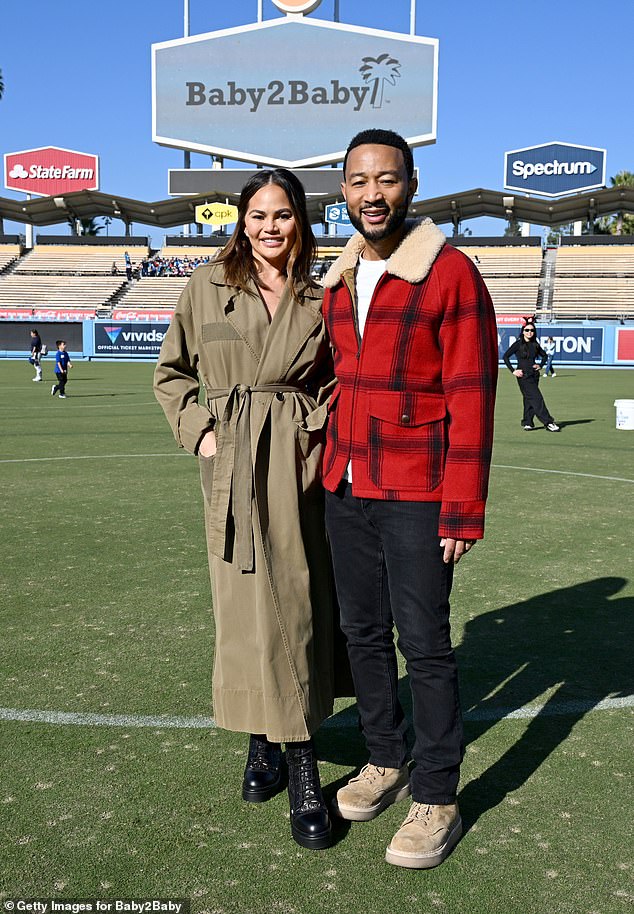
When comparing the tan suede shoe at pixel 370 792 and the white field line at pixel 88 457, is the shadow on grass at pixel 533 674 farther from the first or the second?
the white field line at pixel 88 457

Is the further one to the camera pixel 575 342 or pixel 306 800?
pixel 575 342

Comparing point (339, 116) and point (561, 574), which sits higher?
point (339, 116)

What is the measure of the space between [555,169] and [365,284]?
2608 inches

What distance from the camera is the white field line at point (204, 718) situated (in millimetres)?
3832

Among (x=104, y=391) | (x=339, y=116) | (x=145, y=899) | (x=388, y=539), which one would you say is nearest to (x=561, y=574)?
(x=388, y=539)

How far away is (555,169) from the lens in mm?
64188

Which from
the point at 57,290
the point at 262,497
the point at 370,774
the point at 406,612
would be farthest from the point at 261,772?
the point at 57,290

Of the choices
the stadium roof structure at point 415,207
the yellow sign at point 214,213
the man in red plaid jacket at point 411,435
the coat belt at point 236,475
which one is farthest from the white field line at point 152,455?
the yellow sign at point 214,213

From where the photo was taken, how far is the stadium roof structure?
55.1 m

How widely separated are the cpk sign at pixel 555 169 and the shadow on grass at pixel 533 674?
207ft

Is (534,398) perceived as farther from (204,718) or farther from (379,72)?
(379,72)

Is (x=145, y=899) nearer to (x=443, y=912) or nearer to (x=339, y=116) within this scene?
(x=443, y=912)

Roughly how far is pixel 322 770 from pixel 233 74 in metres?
59.6

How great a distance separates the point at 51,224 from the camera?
2537 inches
